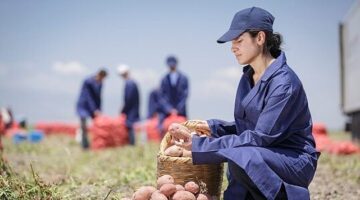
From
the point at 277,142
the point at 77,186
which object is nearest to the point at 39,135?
the point at 77,186

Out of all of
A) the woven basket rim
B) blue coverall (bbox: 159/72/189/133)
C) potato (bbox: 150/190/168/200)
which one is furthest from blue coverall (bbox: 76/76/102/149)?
potato (bbox: 150/190/168/200)

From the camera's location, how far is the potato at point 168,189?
375cm

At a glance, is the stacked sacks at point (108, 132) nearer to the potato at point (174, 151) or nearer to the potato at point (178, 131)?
the potato at point (174, 151)

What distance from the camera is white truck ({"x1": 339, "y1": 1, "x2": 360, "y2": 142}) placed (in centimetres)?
1529

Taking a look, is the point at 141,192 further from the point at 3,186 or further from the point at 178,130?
the point at 3,186

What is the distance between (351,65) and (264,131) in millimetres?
13947

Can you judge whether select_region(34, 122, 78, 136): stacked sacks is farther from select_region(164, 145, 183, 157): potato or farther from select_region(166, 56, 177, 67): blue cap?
select_region(164, 145, 183, 157): potato

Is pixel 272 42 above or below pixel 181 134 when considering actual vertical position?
above

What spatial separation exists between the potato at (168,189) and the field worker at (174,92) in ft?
29.7

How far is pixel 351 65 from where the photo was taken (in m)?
16.9

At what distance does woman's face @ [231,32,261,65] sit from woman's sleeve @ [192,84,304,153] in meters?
0.33

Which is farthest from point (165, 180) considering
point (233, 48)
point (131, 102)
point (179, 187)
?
point (131, 102)

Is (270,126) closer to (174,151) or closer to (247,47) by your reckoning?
(247,47)

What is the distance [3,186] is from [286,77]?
86.8 inches
